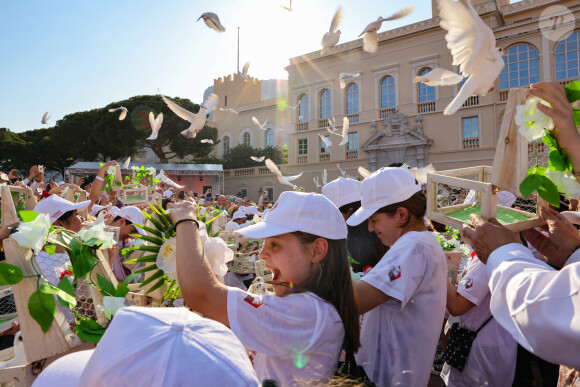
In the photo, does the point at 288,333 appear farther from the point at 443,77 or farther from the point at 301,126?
the point at 301,126

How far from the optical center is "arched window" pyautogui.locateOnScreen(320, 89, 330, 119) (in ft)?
90.9

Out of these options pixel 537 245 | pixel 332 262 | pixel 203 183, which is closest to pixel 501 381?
pixel 537 245

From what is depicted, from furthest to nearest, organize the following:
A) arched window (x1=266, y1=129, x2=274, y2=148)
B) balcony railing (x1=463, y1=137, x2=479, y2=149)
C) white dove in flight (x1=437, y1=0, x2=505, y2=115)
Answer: arched window (x1=266, y1=129, x2=274, y2=148)
balcony railing (x1=463, y1=137, x2=479, y2=149)
white dove in flight (x1=437, y1=0, x2=505, y2=115)

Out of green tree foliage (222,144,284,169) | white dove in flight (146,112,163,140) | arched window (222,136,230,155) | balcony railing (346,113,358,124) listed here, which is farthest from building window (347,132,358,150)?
arched window (222,136,230,155)

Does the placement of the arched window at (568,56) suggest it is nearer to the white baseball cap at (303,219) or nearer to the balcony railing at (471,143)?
the balcony railing at (471,143)

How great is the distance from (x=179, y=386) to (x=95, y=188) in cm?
519

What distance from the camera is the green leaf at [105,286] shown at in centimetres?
157

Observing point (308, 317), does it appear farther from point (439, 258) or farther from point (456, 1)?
point (456, 1)

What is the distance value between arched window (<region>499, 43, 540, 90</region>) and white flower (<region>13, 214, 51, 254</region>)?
22.9 metres

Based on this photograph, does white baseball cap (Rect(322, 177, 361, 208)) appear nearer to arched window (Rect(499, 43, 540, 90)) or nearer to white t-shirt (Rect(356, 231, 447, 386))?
white t-shirt (Rect(356, 231, 447, 386))

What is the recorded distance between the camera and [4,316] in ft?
8.29

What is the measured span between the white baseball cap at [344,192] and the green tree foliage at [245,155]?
105 ft

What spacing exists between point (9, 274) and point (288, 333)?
1049mm

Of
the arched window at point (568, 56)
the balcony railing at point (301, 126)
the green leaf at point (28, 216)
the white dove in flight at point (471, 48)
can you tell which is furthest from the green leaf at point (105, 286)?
the balcony railing at point (301, 126)
